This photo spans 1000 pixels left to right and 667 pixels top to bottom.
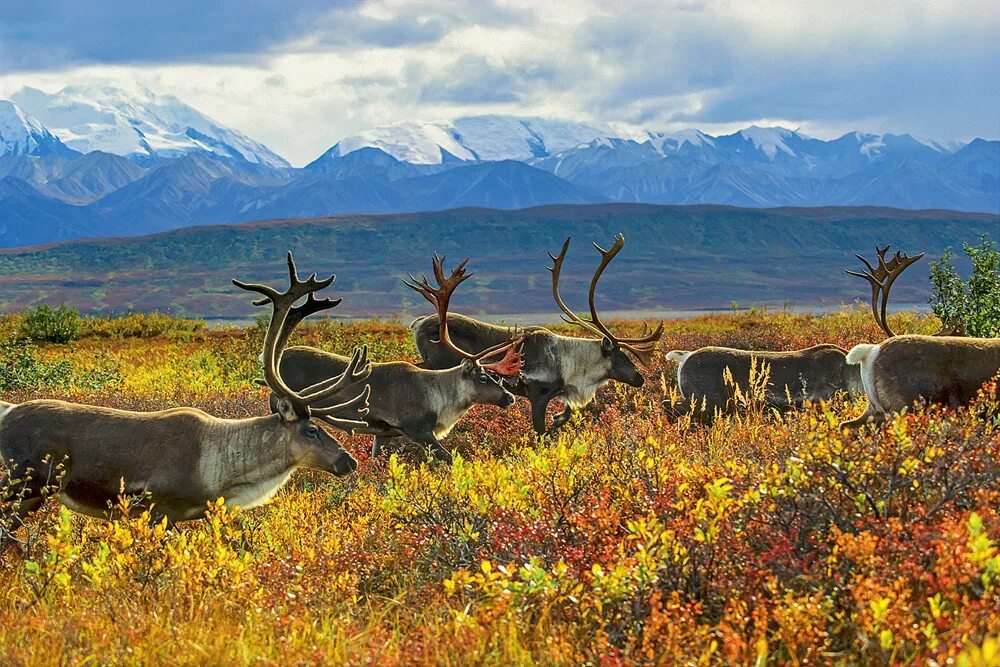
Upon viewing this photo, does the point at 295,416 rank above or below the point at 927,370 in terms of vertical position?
below

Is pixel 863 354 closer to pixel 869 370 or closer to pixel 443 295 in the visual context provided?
pixel 869 370

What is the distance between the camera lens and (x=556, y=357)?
13734 millimetres

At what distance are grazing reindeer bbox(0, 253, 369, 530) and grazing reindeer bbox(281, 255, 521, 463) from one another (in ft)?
10.3

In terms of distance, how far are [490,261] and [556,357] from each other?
170m

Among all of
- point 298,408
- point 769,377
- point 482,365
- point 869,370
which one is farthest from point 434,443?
point 869,370

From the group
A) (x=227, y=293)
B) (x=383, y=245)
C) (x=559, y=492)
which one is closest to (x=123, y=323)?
(x=559, y=492)

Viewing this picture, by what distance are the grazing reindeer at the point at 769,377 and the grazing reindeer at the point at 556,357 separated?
6.43 ft

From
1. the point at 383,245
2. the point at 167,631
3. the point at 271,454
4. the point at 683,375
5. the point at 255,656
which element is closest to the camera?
the point at 255,656

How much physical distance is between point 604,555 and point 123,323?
2737cm

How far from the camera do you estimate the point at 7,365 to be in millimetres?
17562

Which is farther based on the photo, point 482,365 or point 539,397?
point 539,397

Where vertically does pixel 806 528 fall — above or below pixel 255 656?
above

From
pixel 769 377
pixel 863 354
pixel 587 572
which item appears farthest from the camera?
pixel 769 377

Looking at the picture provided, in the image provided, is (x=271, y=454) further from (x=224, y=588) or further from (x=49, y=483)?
(x=224, y=588)
